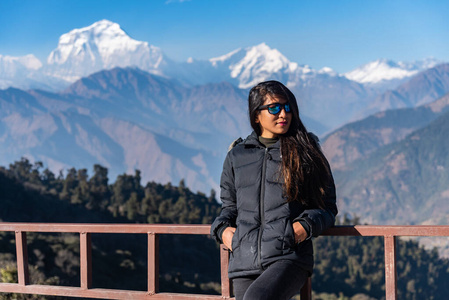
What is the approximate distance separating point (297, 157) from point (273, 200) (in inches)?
11.3

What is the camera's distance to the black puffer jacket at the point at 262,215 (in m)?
3.36

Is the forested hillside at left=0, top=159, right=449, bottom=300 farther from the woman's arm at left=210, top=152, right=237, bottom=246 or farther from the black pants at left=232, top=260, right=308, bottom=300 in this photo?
the black pants at left=232, top=260, right=308, bottom=300

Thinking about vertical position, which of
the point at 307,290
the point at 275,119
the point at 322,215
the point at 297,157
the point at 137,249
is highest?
the point at 275,119

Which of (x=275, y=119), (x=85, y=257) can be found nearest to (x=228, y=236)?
(x=275, y=119)

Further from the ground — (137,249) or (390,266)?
(390,266)

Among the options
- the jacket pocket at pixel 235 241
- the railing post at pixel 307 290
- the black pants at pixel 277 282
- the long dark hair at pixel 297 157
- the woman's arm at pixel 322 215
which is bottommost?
the railing post at pixel 307 290

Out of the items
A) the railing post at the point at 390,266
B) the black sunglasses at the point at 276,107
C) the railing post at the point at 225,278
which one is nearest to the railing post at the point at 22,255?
the railing post at the point at 225,278

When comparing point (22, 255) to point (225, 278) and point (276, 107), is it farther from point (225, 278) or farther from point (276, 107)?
point (276, 107)

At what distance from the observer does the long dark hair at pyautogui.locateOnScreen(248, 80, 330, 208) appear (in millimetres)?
3473

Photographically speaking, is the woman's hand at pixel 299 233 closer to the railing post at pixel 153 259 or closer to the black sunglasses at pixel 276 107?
the black sunglasses at pixel 276 107

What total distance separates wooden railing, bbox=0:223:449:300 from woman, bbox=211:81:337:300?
44 cm

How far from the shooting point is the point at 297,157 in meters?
3.52

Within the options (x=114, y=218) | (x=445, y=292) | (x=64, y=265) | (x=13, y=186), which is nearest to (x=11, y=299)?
(x=64, y=265)

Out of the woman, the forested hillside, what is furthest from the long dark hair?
the forested hillside
